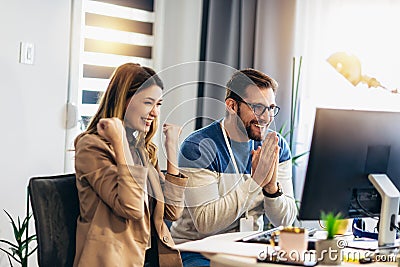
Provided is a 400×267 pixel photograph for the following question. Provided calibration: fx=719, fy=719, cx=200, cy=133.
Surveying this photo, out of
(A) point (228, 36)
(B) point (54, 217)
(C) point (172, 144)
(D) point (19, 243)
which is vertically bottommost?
(D) point (19, 243)

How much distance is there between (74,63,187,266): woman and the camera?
7.22 ft

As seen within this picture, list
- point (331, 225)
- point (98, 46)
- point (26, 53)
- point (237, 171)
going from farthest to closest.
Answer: point (98, 46) → point (26, 53) → point (237, 171) → point (331, 225)

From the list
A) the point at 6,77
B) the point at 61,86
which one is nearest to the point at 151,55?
the point at 61,86

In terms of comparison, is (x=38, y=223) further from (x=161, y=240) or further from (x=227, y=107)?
(x=227, y=107)

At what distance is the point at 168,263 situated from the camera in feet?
7.77

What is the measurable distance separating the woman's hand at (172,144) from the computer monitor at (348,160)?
2.00 feet

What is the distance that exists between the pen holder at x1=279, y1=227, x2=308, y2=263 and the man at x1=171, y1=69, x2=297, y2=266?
554 millimetres

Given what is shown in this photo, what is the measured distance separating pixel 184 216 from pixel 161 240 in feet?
0.57

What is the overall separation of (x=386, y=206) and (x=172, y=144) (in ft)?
2.45

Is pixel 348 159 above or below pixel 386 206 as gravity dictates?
above

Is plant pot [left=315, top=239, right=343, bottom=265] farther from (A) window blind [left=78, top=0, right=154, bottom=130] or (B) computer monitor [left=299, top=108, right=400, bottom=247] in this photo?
(A) window blind [left=78, top=0, right=154, bottom=130]

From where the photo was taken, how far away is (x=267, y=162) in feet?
7.57

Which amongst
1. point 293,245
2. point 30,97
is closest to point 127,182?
point 293,245

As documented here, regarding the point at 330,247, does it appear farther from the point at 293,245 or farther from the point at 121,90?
the point at 121,90
